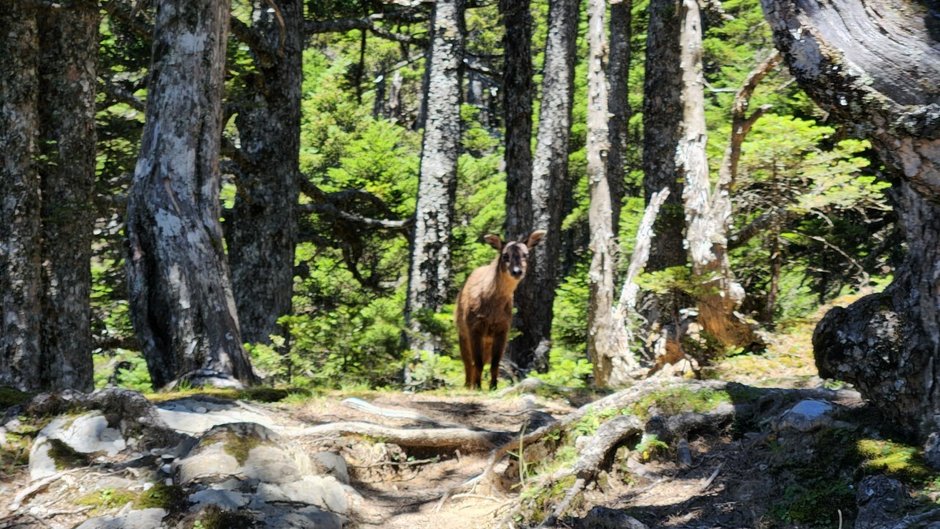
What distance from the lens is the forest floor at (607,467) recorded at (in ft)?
15.3

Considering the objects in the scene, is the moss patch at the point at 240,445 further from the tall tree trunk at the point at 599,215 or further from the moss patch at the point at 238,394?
the tall tree trunk at the point at 599,215

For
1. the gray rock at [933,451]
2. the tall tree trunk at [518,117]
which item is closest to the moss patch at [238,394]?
the gray rock at [933,451]

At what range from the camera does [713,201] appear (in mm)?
11297

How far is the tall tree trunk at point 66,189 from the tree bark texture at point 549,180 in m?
8.01

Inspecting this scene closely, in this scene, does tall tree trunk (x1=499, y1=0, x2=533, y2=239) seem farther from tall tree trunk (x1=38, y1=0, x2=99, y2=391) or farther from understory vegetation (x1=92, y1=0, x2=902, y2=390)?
tall tree trunk (x1=38, y1=0, x2=99, y2=391)

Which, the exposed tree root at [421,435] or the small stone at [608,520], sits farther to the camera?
the exposed tree root at [421,435]

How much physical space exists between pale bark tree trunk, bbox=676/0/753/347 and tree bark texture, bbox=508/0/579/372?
5.03 meters

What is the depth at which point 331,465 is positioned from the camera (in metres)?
6.27

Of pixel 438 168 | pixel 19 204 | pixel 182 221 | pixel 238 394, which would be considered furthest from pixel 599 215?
pixel 19 204

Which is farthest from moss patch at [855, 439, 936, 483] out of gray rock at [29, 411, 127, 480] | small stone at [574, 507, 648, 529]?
gray rock at [29, 411, 127, 480]

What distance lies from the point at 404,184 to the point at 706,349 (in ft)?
27.2

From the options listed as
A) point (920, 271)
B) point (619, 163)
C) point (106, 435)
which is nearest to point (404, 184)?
point (619, 163)

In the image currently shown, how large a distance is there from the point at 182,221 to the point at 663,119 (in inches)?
322

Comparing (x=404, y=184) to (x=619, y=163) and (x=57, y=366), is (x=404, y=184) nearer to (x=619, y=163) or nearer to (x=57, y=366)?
(x=619, y=163)
